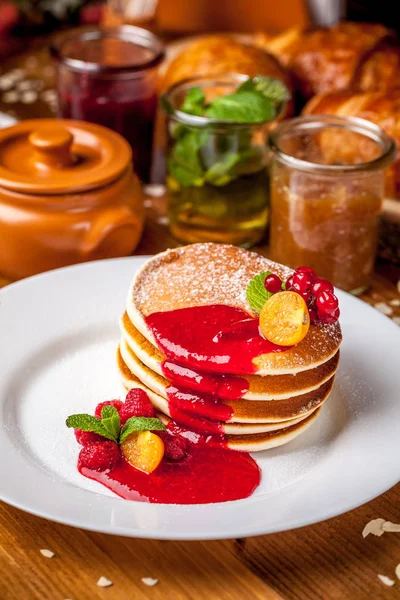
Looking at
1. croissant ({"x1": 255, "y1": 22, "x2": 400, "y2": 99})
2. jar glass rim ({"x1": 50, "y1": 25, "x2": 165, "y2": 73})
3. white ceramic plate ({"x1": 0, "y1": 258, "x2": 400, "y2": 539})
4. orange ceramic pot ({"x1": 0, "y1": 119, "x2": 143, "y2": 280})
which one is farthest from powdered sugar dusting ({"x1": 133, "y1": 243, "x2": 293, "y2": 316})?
croissant ({"x1": 255, "y1": 22, "x2": 400, "y2": 99})

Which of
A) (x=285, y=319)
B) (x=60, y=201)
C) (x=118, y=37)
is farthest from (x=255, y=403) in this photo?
(x=118, y=37)

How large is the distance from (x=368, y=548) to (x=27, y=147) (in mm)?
1269

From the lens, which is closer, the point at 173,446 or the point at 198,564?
the point at 198,564

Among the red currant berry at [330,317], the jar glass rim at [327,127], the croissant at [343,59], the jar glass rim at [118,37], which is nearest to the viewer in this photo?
the red currant berry at [330,317]

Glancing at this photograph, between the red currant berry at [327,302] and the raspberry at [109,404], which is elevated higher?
the red currant berry at [327,302]

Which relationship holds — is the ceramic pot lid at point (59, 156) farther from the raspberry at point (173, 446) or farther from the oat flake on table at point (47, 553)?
the oat flake on table at point (47, 553)

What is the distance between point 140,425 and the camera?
1450mm

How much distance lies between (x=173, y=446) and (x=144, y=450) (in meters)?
0.05

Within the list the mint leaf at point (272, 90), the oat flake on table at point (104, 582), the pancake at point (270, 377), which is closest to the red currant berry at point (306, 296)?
the pancake at point (270, 377)

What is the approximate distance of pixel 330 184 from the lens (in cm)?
195

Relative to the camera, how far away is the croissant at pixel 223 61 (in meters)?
2.50

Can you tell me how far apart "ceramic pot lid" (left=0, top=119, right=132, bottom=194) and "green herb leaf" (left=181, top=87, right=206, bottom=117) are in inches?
7.1

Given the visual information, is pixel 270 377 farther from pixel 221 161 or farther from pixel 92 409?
pixel 221 161

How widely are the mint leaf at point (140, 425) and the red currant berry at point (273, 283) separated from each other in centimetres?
30
